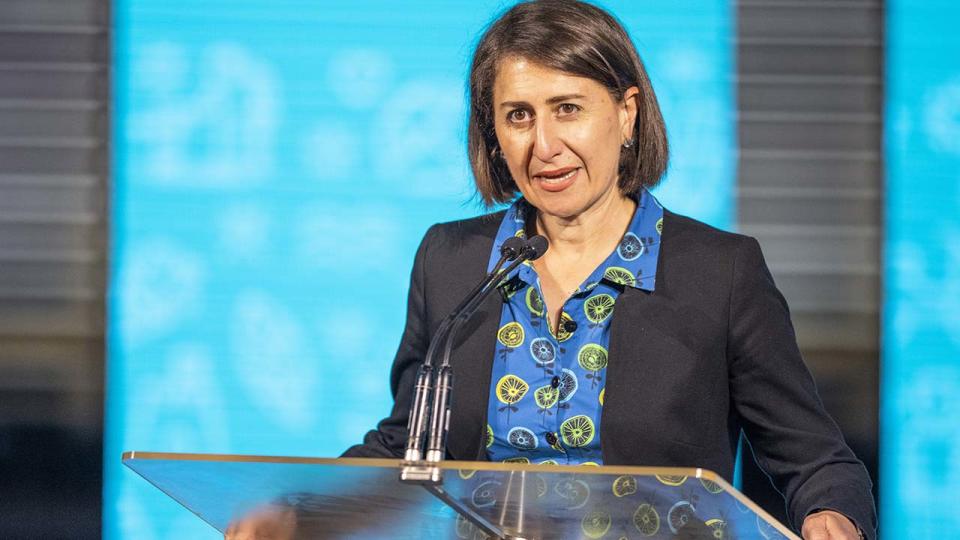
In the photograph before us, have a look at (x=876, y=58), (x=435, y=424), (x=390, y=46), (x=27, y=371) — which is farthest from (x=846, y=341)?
(x=27, y=371)

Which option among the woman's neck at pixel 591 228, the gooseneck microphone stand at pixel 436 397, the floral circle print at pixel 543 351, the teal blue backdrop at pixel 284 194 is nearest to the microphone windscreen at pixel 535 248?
the gooseneck microphone stand at pixel 436 397

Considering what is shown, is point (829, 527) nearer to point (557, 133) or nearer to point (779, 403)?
point (779, 403)

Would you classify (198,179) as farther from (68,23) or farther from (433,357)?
(433,357)

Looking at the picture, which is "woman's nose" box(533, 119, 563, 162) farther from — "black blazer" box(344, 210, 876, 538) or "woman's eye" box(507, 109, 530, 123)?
"black blazer" box(344, 210, 876, 538)

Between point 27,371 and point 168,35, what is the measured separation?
86 centimetres

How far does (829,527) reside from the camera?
1.64m

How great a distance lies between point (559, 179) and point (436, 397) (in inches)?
26.1

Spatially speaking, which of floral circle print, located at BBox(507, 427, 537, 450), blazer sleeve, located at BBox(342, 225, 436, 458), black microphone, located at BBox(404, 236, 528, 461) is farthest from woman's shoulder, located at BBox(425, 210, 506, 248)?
black microphone, located at BBox(404, 236, 528, 461)

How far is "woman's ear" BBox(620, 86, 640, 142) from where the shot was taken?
2045mm

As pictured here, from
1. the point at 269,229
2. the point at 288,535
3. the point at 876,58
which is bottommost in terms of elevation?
the point at 288,535

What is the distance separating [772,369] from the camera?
189 centimetres

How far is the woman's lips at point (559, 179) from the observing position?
198 centimetres

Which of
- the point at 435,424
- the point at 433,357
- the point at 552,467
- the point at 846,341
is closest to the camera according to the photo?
the point at 552,467

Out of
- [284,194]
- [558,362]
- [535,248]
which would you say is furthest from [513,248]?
[284,194]
